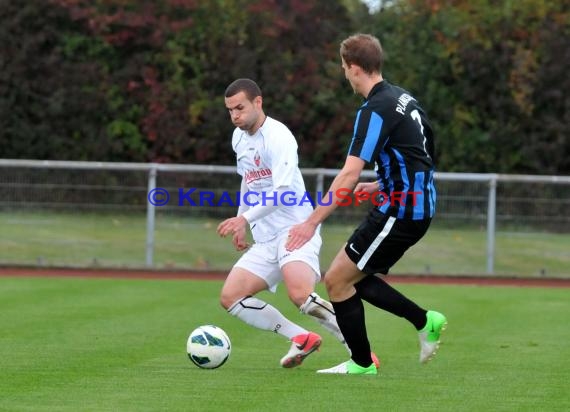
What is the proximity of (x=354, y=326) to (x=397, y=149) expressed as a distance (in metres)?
1.21

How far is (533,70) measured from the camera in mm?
27672

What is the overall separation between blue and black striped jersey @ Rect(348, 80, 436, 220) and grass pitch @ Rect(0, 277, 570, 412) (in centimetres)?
112

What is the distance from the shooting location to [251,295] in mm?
9117

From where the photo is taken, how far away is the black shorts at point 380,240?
7895 mm

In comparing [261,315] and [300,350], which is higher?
[261,315]

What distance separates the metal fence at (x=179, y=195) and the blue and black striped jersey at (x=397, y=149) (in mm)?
12718

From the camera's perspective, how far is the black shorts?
7895mm

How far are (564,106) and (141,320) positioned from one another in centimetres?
1733

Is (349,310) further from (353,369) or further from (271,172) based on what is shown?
(271,172)

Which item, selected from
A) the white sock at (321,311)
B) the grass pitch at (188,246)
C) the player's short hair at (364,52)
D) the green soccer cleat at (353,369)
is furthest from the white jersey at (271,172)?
the grass pitch at (188,246)

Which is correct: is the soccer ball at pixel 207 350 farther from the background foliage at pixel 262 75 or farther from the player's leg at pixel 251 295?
the background foliage at pixel 262 75

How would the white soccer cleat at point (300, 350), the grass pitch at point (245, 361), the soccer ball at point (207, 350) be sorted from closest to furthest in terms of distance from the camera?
the grass pitch at point (245, 361) < the soccer ball at point (207, 350) < the white soccer cleat at point (300, 350)

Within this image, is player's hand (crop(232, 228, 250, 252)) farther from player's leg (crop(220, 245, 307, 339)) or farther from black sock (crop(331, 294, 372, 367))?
black sock (crop(331, 294, 372, 367))

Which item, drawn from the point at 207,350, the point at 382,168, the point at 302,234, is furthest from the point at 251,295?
the point at 382,168
